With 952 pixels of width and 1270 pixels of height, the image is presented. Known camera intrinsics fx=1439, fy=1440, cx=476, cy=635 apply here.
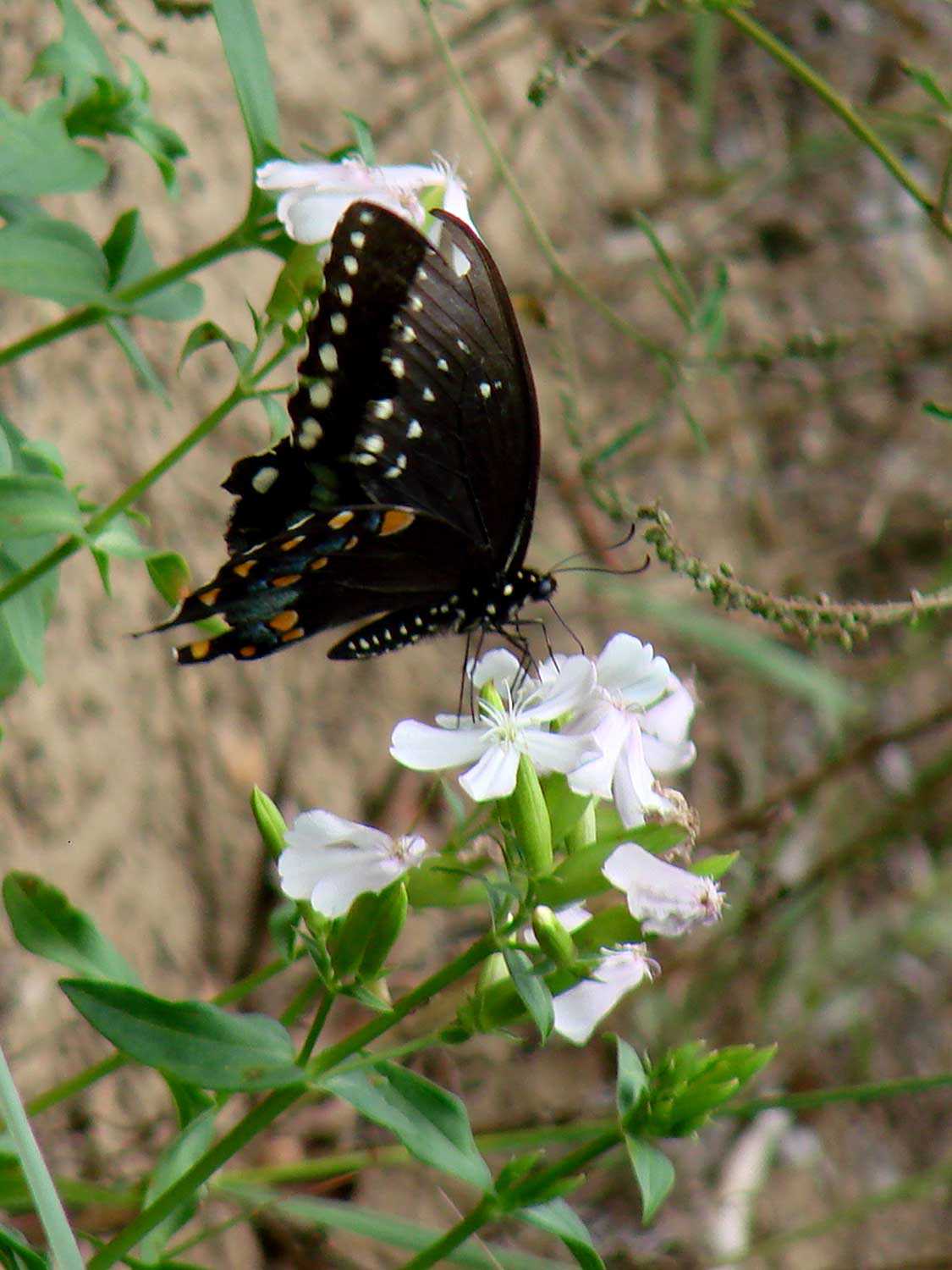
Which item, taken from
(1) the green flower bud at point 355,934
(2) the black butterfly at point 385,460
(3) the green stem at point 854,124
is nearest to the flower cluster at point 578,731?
(1) the green flower bud at point 355,934

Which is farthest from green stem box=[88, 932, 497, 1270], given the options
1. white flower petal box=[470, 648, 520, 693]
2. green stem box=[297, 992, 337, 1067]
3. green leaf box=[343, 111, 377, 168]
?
green leaf box=[343, 111, 377, 168]

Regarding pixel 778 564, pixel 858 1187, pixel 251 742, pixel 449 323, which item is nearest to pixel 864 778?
pixel 778 564

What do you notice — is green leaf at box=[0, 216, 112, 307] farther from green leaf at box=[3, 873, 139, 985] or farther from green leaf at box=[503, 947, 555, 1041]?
green leaf at box=[503, 947, 555, 1041]

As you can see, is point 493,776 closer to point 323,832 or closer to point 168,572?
point 323,832

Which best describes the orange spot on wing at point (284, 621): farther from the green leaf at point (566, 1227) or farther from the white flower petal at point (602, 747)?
the green leaf at point (566, 1227)

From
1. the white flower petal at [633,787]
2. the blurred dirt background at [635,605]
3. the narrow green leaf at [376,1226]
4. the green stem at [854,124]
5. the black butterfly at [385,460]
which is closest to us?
the white flower petal at [633,787]

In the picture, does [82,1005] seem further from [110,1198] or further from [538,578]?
[538,578]
